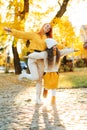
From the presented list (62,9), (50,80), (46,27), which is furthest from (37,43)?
(62,9)

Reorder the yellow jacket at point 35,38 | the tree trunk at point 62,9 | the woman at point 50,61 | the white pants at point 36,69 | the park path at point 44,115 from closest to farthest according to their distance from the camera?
the park path at point 44,115, the woman at point 50,61, the yellow jacket at point 35,38, the white pants at point 36,69, the tree trunk at point 62,9

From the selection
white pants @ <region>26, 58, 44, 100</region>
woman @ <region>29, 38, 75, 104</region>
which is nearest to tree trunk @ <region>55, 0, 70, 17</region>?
white pants @ <region>26, 58, 44, 100</region>

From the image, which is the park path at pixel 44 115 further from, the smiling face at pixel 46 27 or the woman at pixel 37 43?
the smiling face at pixel 46 27

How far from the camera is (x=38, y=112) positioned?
29.4 ft

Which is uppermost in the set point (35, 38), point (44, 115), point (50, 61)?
point (35, 38)

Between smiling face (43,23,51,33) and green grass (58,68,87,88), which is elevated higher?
smiling face (43,23,51,33)

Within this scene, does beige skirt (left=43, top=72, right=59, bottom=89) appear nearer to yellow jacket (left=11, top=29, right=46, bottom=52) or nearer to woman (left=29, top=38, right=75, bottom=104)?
woman (left=29, top=38, right=75, bottom=104)

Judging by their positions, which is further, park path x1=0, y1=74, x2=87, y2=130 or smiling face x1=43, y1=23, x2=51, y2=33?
smiling face x1=43, y1=23, x2=51, y2=33

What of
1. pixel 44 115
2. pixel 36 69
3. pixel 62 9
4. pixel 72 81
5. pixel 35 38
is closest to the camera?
pixel 44 115

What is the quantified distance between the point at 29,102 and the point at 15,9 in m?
15.2

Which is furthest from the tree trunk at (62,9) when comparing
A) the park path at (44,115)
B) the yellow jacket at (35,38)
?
the yellow jacket at (35,38)

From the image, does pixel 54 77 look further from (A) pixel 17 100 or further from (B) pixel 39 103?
(A) pixel 17 100

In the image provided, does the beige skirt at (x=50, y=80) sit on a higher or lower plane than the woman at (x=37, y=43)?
lower

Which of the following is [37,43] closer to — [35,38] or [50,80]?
[35,38]
